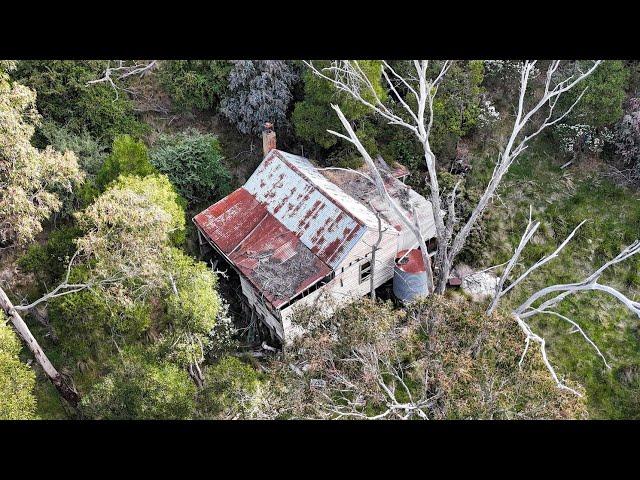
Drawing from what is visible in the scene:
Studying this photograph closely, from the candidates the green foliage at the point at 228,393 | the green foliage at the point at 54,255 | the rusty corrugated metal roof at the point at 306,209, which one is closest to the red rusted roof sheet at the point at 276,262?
the rusty corrugated metal roof at the point at 306,209

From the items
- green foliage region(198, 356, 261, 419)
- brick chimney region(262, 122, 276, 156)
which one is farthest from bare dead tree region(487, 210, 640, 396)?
brick chimney region(262, 122, 276, 156)

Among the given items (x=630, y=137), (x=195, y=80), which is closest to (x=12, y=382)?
(x=195, y=80)

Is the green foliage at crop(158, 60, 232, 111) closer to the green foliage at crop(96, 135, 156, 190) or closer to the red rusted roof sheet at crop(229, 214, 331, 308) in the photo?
the green foliage at crop(96, 135, 156, 190)

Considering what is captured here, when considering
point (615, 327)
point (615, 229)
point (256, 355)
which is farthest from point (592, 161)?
point (256, 355)

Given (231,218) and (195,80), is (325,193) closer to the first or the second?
(231,218)

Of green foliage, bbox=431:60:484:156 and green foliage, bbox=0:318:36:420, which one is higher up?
green foliage, bbox=431:60:484:156

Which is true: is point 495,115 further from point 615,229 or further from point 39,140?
point 39,140
